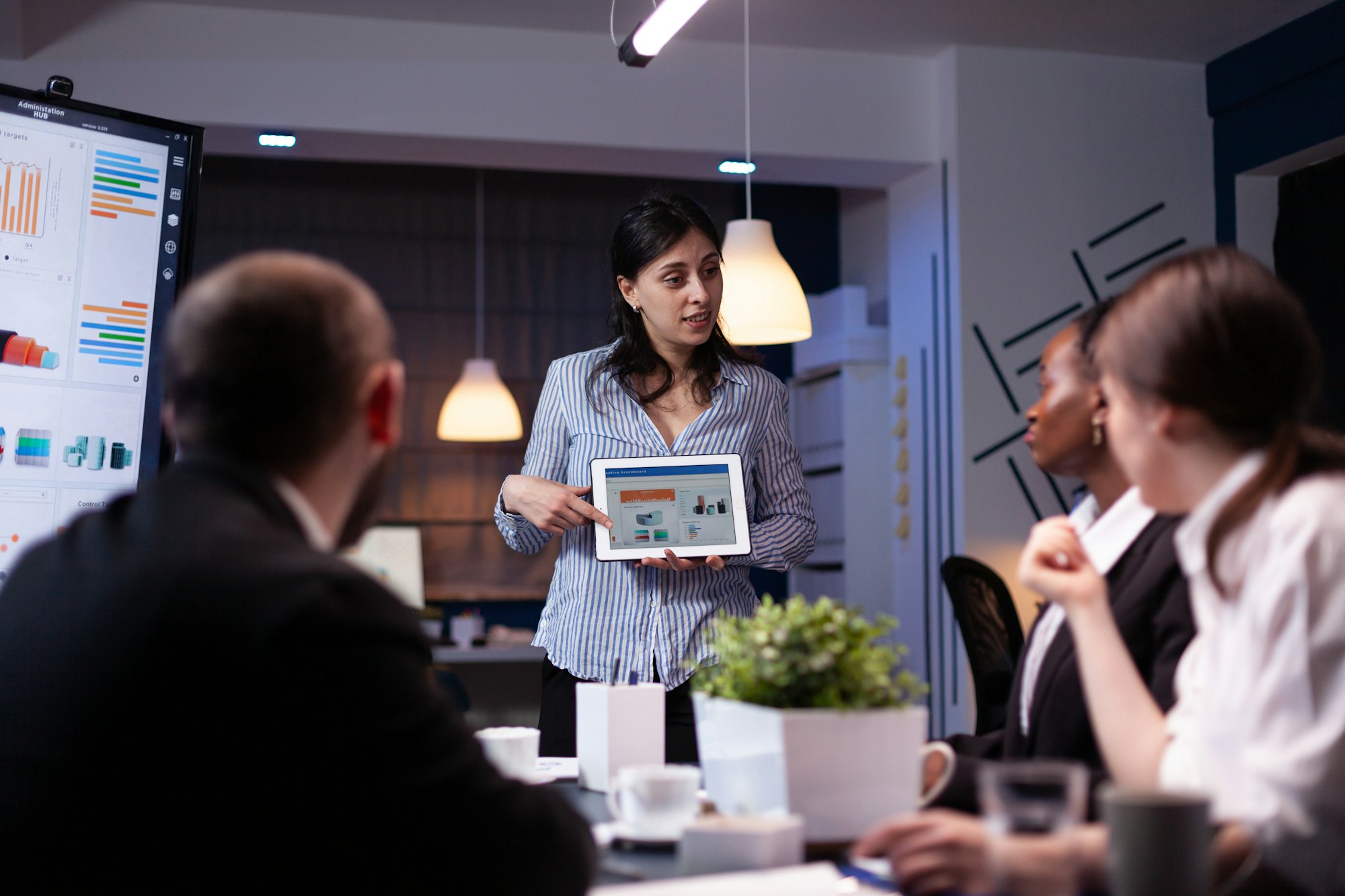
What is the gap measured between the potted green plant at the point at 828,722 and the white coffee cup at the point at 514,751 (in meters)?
0.41

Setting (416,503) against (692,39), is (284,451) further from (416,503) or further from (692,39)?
(416,503)

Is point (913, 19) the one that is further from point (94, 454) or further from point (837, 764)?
point (837, 764)

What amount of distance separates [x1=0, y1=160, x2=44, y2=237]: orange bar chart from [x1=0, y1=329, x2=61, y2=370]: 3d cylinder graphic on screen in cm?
20

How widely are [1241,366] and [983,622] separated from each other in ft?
9.72

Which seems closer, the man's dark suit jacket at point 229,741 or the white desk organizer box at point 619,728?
the man's dark suit jacket at point 229,741

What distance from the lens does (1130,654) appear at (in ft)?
4.66

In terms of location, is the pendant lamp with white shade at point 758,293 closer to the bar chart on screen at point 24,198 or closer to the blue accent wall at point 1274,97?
the bar chart on screen at point 24,198

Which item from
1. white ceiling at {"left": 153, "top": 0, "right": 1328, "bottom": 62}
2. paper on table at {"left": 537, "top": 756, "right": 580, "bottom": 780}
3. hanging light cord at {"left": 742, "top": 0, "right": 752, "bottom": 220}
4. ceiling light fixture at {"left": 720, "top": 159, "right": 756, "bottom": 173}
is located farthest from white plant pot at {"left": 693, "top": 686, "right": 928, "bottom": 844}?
ceiling light fixture at {"left": 720, "top": 159, "right": 756, "bottom": 173}

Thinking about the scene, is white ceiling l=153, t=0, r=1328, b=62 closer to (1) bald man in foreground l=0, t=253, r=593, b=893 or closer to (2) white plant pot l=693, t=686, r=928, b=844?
(2) white plant pot l=693, t=686, r=928, b=844

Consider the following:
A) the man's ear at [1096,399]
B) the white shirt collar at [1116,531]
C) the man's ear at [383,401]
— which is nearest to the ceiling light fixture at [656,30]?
the man's ear at [1096,399]

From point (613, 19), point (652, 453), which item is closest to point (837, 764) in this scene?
point (652, 453)

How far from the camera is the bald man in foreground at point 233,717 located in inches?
33.4

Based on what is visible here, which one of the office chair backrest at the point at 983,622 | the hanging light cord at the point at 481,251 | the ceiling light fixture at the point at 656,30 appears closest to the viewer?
the ceiling light fixture at the point at 656,30

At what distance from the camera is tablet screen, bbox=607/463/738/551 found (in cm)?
229
